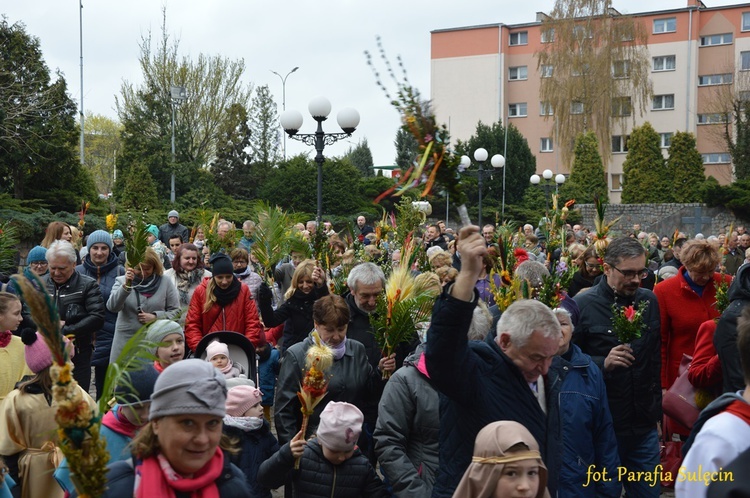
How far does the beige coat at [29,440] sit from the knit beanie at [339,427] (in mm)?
1727

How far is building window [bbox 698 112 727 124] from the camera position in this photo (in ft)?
173

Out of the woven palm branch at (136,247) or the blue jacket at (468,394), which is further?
the woven palm branch at (136,247)

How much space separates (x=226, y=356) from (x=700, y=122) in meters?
59.3

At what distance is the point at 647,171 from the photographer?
50.9 metres

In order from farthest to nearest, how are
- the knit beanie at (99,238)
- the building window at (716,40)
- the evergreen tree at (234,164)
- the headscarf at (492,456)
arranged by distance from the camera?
the building window at (716,40)
the evergreen tree at (234,164)
the knit beanie at (99,238)
the headscarf at (492,456)

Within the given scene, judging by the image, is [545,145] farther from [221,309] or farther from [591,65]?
[221,309]

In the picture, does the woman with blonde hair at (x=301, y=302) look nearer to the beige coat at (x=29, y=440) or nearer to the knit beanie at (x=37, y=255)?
the knit beanie at (x=37, y=255)

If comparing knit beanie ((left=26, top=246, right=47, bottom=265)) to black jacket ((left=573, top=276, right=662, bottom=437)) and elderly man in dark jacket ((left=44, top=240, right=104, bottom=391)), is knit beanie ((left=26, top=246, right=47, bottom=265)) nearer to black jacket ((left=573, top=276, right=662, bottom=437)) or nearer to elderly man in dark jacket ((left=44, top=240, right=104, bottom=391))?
elderly man in dark jacket ((left=44, top=240, right=104, bottom=391))

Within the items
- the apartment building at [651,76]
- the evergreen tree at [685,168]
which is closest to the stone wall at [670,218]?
the evergreen tree at [685,168]

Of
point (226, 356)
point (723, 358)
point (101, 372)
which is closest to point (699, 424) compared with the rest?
point (723, 358)

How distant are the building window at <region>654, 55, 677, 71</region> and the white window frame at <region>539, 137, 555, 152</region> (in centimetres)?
897

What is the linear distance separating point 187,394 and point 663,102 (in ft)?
204

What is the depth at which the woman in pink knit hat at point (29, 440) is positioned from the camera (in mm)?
5191

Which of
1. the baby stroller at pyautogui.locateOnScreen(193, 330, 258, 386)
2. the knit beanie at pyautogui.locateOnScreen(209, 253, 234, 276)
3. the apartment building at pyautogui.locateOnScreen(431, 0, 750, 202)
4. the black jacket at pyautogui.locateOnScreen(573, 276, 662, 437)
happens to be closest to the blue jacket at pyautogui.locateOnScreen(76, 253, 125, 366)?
the knit beanie at pyautogui.locateOnScreen(209, 253, 234, 276)
